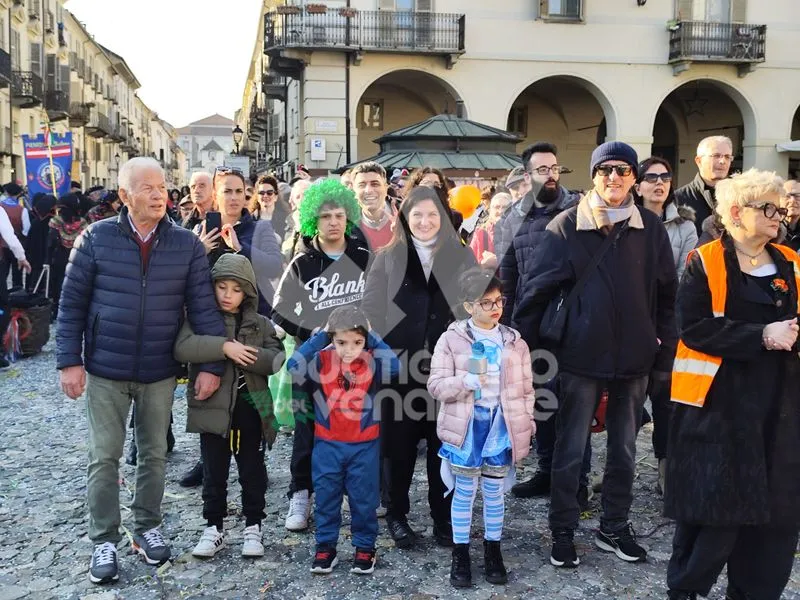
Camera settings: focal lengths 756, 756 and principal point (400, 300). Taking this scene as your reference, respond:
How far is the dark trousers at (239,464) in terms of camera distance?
4.09 meters

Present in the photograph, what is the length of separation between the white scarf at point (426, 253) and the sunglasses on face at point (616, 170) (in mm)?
995

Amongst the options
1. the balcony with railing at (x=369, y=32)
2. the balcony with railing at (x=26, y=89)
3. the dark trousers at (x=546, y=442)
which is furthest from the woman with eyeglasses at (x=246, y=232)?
the balcony with railing at (x=26, y=89)

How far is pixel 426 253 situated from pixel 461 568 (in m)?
1.68

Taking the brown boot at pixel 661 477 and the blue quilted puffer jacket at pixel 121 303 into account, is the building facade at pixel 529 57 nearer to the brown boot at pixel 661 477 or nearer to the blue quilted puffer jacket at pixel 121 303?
the brown boot at pixel 661 477

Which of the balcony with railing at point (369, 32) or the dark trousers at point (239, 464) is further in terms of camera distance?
the balcony with railing at point (369, 32)

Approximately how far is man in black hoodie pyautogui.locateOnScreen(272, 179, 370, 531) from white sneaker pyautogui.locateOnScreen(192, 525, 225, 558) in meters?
0.47

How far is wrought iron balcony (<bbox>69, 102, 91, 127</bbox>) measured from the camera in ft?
132

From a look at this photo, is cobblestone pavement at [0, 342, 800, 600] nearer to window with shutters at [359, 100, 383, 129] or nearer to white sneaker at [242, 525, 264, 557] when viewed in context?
white sneaker at [242, 525, 264, 557]

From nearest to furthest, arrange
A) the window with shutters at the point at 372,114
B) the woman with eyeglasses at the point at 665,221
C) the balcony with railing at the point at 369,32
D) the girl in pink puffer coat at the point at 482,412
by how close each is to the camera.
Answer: the girl in pink puffer coat at the point at 482,412 → the woman with eyeglasses at the point at 665,221 → the balcony with railing at the point at 369,32 → the window with shutters at the point at 372,114

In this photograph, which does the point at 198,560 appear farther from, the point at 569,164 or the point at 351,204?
the point at 569,164

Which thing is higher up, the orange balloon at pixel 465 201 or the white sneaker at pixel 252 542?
the orange balloon at pixel 465 201

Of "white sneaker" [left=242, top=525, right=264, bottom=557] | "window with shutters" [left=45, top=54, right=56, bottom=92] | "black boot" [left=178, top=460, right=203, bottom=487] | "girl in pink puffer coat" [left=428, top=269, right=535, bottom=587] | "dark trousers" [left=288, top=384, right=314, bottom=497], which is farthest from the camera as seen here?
"window with shutters" [left=45, top=54, right=56, bottom=92]

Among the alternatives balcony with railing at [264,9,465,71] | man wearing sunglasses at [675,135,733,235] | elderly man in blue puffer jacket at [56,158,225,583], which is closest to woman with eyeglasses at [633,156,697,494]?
man wearing sunglasses at [675,135,733,235]

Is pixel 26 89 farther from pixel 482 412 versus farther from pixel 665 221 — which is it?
pixel 482 412
